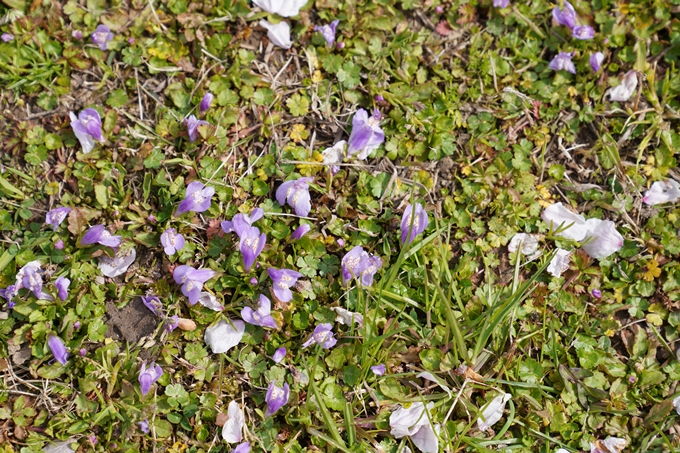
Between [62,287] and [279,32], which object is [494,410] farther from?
[279,32]

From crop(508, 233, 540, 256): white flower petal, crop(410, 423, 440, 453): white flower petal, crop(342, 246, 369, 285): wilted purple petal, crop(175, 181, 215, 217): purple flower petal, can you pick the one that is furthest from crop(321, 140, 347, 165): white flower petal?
crop(410, 423, 440, 453): white flower petal

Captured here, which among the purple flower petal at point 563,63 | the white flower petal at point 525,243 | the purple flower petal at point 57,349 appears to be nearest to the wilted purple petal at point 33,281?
the purple flower petal at point 57,349

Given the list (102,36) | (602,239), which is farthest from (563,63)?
(102,36)

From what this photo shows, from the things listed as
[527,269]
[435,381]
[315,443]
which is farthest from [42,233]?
[527,269]

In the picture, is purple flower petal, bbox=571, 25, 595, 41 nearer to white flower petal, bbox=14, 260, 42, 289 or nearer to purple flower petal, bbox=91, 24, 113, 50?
purple flower petal, bbox=91, 24, 113, 50

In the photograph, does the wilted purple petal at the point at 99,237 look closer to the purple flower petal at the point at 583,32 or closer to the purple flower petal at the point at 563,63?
the purple flower petal at the point at 563,63

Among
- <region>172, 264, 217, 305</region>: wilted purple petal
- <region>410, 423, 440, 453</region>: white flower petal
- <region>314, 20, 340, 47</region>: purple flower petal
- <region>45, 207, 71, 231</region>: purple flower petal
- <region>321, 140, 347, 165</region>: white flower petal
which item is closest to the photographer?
<region>410, 423, 440, 453</region>: white flower petal
